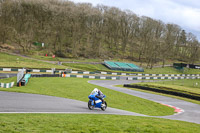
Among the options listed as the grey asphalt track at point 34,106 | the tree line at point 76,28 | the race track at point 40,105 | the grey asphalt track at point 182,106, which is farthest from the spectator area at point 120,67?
the grey asphalt track at point 34,106

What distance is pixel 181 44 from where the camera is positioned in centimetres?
14775

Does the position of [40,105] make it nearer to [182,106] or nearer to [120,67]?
[182,106]

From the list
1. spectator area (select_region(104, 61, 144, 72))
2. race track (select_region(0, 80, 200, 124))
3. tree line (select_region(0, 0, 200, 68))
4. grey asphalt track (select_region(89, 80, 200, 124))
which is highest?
tree line (select_region(0, 0, 200, 68))

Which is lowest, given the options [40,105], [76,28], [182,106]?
[182,106]

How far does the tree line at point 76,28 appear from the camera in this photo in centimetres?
8850

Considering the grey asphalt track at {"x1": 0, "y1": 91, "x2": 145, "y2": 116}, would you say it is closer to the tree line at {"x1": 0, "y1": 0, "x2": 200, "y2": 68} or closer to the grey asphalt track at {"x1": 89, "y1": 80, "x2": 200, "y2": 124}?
the grey asphalt track at {"x1": 89, "y1": 80, "x2": 200, "y2": 124}

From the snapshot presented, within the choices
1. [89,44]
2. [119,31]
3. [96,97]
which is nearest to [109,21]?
[119,31]

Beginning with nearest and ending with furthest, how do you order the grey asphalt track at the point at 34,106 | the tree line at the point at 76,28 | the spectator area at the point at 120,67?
1. the grey asphalt track at the point at 34,106
2. the spectator area at the point at 120,67
3. the tree line at the point at 76,28

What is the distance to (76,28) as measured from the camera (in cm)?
9375

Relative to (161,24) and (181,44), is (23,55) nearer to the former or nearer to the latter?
(161,24)

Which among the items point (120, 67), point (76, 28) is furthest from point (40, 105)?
point (76, 28)

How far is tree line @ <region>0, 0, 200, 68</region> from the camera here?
88500 mm

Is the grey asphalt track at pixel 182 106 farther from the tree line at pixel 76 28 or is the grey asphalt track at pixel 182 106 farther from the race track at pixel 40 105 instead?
the tree line at pixel 76 28

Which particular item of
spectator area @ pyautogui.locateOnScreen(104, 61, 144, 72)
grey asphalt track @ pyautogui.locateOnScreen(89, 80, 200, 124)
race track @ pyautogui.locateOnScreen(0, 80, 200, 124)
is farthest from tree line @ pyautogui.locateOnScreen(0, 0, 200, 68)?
race track @ pyautogui.locateOnScreen(0, 80, 200, 124)
